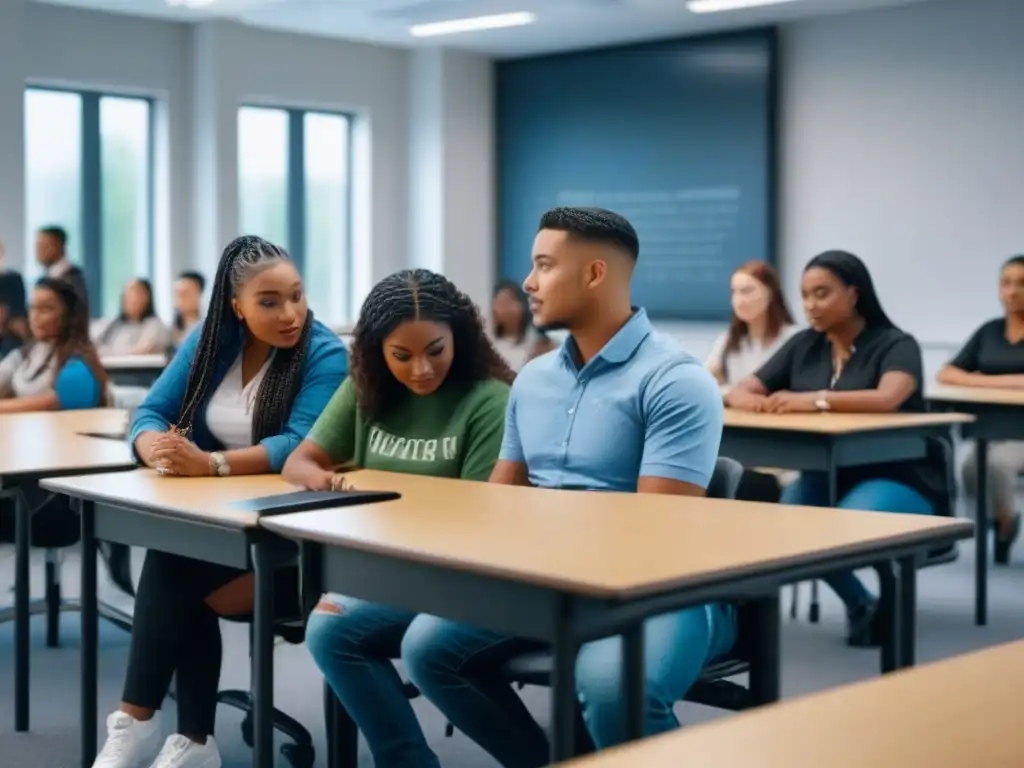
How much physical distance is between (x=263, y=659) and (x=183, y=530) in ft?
1.01


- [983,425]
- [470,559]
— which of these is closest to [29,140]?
[983,425]

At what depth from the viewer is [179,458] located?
3051mm

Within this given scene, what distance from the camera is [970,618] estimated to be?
4762 mm

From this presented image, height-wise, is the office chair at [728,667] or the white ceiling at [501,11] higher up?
the white ceiling at [501,11]

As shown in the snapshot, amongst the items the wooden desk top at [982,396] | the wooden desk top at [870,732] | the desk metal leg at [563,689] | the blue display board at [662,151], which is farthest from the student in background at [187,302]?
the wooden desk top at [870,732]

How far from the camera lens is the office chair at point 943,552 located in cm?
382

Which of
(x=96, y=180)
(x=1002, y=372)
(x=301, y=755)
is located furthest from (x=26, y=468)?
(x=96, y=180)

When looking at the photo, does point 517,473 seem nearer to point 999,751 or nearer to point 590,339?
point 590,339

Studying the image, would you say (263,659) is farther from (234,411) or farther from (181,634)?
(234,411)

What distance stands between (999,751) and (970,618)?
380 cm

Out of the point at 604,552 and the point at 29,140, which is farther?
the point at 29,140

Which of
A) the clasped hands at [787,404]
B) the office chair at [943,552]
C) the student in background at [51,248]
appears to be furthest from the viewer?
the student in background at [51,248]

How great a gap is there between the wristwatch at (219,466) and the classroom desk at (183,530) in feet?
0.14

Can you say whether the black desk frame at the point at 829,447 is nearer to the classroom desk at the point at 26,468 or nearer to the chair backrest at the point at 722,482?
the chair backrest at the point at 722,482
